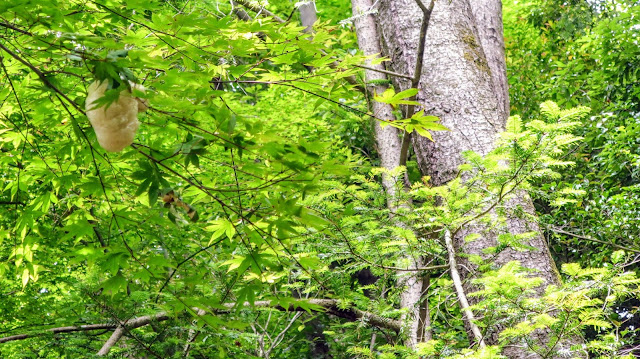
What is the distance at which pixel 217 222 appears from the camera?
2.52m

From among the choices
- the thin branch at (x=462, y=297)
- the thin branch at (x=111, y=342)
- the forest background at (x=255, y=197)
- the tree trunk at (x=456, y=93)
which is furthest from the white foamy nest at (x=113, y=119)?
the thin branch at (x=111, y=342)

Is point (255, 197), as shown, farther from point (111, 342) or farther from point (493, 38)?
point (111, 342)

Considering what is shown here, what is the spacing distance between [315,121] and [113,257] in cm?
459

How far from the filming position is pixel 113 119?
68.9 inches

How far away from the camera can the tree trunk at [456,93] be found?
9.87ft

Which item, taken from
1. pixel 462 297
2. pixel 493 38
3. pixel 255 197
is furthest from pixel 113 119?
pixel 493 38

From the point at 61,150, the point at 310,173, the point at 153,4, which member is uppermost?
the point at 153,4

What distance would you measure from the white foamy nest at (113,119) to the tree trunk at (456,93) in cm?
175

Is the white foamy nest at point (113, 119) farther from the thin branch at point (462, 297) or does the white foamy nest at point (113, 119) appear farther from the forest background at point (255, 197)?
the thin branch at point (462, 297)

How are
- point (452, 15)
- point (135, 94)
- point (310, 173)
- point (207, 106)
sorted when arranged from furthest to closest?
point (452, 15), point (310, 173), point (207, 106), point (135, 94)

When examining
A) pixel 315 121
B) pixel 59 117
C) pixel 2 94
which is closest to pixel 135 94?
pixel 59 117

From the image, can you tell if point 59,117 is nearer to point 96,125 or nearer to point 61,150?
point 61,150

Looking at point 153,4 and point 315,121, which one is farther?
point 315,121

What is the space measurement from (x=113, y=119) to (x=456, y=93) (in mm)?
2220
